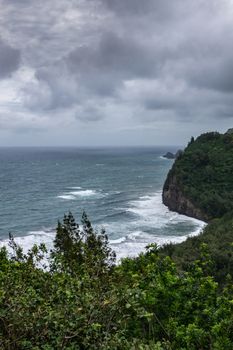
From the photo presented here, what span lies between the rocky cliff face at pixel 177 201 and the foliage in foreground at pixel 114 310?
65.5 m

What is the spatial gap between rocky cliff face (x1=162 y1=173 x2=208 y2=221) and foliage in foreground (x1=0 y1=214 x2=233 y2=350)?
215 feet

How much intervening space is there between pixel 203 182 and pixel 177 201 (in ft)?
27.3

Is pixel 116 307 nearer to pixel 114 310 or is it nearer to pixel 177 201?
pixel 114 310

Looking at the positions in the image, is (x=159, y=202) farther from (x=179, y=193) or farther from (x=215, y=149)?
(x=215, y=149)

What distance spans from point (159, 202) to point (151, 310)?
7989 cm

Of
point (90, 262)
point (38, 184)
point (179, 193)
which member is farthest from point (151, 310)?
point (38, 184)

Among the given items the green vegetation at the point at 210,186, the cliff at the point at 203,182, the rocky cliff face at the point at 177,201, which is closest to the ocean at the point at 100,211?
the rocky cliff face at the point at 177,201

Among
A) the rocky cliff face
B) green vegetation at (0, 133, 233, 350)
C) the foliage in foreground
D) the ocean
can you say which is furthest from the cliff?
the foliage in foreground

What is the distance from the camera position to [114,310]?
24.6ft

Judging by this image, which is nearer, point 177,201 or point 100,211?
point 100,211

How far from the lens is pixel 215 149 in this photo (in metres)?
101

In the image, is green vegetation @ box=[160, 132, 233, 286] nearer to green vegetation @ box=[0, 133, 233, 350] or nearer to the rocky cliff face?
the rocky cliff face

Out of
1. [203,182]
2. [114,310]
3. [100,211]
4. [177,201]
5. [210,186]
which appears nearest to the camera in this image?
[114,310]

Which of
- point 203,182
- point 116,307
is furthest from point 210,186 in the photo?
point 116,307
